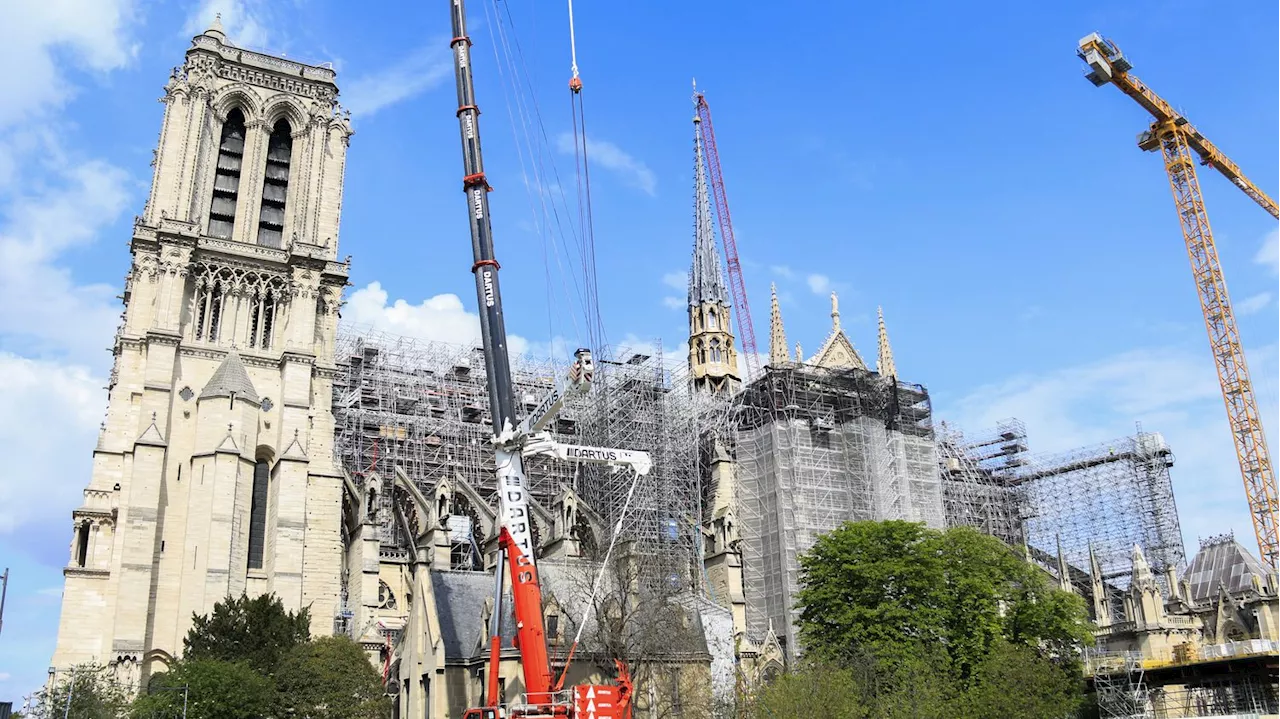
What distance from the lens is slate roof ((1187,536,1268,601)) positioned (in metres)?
70.1

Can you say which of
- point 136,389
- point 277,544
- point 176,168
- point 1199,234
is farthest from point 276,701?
point 1199,234

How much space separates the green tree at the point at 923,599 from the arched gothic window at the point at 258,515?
2547 centimetres

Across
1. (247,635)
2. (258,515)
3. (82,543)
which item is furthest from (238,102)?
(247,635)

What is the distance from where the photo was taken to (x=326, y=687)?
41.7 meters

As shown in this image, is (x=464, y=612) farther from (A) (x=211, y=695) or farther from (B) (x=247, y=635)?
(A) (x=211, y=695)

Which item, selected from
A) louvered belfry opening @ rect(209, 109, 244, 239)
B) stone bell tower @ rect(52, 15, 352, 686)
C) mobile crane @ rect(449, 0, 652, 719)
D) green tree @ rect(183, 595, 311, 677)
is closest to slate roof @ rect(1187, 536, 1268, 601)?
mobile crane @ rect(449, 0, 652, 719)

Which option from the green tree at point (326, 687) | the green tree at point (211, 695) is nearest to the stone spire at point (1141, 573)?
the green tree at point (326, 687)

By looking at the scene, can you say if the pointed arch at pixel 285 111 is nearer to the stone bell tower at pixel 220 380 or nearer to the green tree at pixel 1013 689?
the stone bell tower at pixel 220 380

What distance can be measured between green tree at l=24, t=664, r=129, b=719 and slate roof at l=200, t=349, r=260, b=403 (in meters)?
13.6

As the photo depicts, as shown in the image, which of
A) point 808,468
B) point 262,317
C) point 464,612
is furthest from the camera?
point 808,468

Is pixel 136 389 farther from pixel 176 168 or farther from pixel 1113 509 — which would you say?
pixel 1113 509

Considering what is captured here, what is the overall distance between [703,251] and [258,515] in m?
47.1

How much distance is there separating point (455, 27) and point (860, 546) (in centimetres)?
2586

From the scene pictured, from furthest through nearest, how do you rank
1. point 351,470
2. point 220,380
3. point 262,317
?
point 351,470 < point 262,317 < point 220,380
